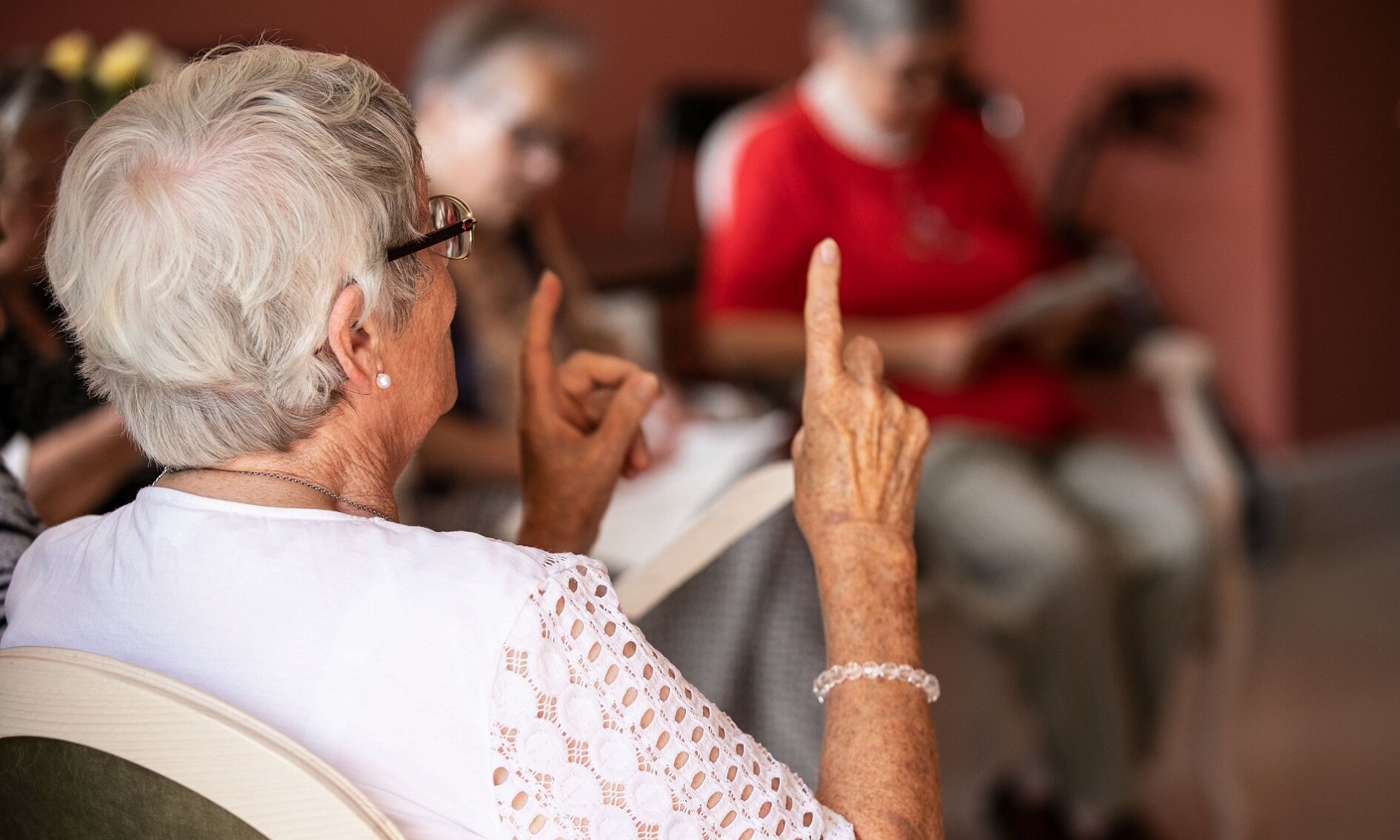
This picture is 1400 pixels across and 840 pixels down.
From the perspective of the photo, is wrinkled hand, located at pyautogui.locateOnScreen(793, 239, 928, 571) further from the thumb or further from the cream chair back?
the cream chair back

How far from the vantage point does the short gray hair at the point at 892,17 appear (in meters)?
2.07

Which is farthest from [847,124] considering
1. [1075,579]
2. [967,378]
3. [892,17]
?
[1075,579]

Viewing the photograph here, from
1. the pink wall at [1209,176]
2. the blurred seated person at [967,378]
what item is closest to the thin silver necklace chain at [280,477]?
the blurred seated person at [967,378]

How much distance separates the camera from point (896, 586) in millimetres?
962

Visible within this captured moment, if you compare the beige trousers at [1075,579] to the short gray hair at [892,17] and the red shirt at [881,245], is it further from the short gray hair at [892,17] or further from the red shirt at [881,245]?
the short gray hair at [892,17]

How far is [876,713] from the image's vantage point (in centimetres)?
90

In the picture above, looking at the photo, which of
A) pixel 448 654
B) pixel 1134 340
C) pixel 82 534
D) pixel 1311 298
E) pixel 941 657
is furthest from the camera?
pixel 1311 298

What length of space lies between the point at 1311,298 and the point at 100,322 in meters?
3.69

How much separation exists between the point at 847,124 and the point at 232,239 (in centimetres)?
160

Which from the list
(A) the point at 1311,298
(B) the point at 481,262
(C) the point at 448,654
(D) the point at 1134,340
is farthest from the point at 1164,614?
(A) the point at 1311,298

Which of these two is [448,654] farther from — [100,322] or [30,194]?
[30,194]

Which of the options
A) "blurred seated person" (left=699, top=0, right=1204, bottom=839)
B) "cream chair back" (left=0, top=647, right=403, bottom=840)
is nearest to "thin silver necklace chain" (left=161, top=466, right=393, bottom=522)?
"cream chair back" (left=0, top=647, right=403, bottom=840)

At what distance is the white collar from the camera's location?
2.20 metres

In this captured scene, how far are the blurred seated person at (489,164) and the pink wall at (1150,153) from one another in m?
1.58
